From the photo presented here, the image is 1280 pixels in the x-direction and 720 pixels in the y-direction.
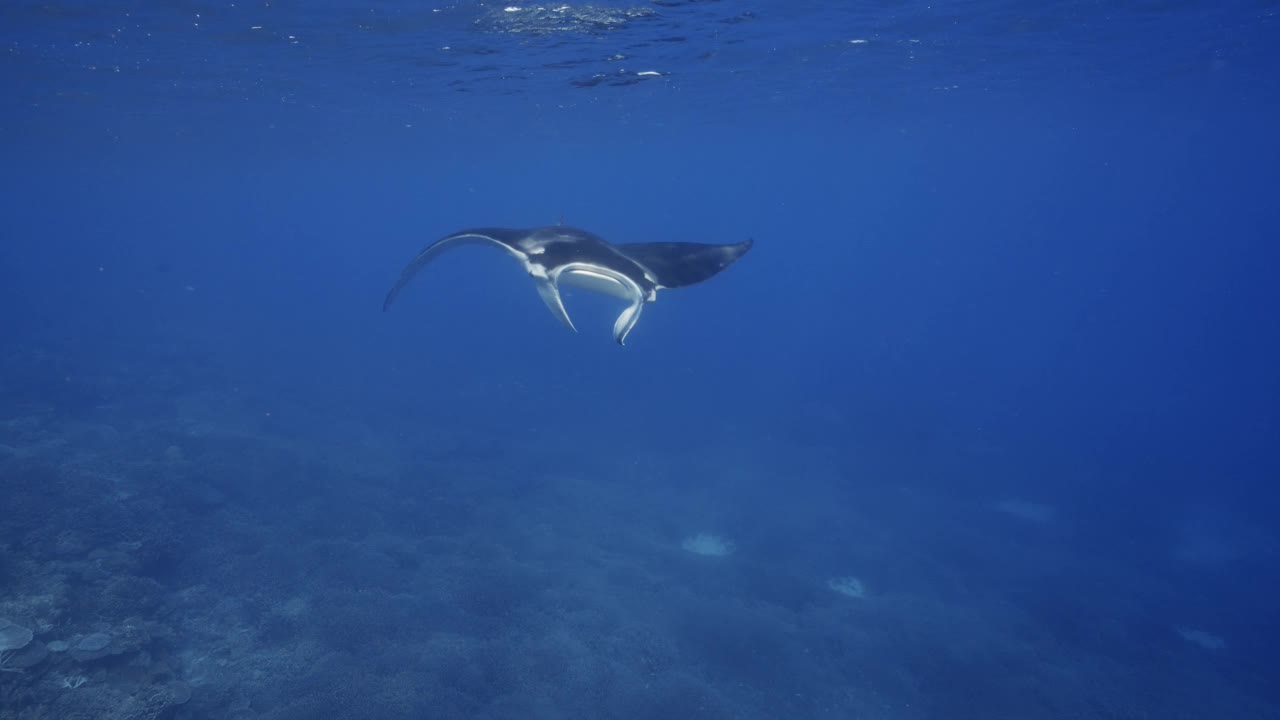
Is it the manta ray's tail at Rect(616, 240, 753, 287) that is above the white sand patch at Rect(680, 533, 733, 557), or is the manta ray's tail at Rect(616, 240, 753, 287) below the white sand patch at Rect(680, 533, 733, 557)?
above

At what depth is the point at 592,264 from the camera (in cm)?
582

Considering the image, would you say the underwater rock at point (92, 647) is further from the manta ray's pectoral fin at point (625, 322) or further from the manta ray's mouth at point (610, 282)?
the manta ray's pectoral fin at point (625, 322)

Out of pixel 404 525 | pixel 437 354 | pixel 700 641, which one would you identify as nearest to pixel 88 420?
pixel 404 525

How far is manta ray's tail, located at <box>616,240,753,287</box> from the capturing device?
6477 mm

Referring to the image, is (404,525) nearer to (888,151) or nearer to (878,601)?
(878,601)

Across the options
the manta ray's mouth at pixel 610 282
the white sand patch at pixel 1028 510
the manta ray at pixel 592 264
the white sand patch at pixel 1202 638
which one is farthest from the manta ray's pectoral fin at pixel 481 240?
the white sand patch at pixel 1028 510

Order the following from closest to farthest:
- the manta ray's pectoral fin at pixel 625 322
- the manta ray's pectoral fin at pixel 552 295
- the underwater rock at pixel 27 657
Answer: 1. the manta ray's pectoral fin at pixel 625 322
2. the manta ray's pectoral fin at pixel 552 295
3. the underwater rock at pixel 27 657

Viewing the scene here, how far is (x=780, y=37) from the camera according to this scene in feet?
52.7

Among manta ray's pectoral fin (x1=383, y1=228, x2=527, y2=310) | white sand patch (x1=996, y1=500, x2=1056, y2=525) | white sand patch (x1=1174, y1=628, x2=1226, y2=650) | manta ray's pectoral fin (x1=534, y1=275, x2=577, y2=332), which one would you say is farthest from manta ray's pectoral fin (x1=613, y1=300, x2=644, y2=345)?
white sand patch (x1=996, y1=500, x2=1056, y2=525)

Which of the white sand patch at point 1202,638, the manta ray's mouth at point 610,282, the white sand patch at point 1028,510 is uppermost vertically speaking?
the manta ray's mouth at point 610,282

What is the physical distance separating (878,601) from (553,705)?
7636 millimetres

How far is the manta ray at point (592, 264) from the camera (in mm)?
5824

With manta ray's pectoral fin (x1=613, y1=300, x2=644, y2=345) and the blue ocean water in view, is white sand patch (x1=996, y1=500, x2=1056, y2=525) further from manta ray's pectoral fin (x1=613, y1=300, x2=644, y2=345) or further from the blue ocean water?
manta ray's pectoral fin (x1=613, y1=300, x2=644, y2=345)

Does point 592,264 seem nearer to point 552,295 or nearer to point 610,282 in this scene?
point 610,282
